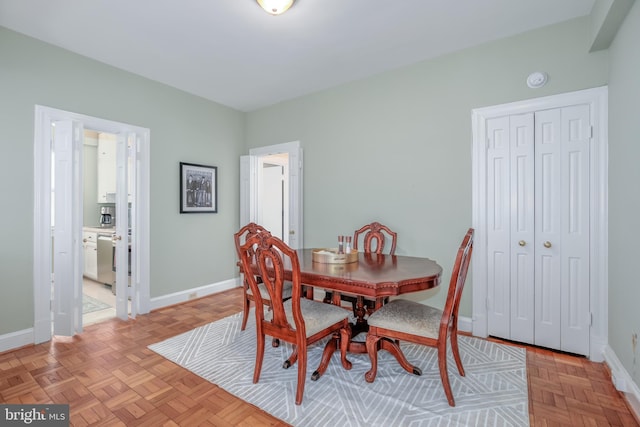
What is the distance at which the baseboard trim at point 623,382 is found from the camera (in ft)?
5.69

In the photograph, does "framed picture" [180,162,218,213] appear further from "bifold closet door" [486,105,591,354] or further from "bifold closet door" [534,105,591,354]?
"bifold closet door" [534,105,591,354]

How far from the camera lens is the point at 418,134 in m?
3.18

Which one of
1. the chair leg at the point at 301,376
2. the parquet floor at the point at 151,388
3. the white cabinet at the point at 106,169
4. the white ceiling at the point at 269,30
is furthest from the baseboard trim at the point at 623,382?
the white cabinet at the point at 106,169

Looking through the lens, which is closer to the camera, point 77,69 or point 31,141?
point 31,141

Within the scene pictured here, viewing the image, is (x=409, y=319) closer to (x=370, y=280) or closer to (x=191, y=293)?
(x=370, y=280)

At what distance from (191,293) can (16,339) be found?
5.44ft

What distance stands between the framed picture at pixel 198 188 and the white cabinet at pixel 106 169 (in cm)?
190

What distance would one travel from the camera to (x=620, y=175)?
2057 mm

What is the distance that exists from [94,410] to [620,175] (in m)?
3.64

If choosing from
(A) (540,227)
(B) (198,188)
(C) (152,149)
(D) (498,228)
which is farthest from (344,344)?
(C) (152,149)

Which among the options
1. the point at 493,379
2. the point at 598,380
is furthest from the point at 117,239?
the point at 598,380

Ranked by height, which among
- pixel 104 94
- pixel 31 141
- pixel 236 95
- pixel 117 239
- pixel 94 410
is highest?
pixel 236 95

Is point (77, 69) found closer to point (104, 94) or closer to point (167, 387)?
point (104, 94)

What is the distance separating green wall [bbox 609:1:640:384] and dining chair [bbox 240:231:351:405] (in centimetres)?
177
